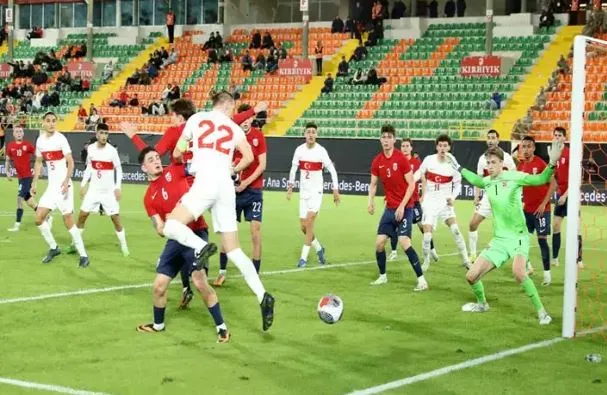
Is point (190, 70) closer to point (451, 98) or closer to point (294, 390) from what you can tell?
point (451, 98)

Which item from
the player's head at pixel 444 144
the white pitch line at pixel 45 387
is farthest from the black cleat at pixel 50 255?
the white pitch line at pixel 45 387

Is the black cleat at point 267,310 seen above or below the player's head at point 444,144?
below

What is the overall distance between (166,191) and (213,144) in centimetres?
126

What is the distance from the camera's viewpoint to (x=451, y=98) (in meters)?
39.0

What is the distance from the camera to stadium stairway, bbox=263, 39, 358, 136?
41.1 metres

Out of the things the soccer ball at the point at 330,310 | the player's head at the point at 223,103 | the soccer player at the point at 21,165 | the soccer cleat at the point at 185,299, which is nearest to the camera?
the soccer ball at the point at 330,310

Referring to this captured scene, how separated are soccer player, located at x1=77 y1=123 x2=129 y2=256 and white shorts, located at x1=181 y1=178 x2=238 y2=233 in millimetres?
7651

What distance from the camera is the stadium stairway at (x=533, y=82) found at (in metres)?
35.9

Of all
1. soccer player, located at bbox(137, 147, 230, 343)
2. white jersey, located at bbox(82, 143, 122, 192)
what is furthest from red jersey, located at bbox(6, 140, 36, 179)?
soccer player, located at bbox(137, 147, 230, 343)

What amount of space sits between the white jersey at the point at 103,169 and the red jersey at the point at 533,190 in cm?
701

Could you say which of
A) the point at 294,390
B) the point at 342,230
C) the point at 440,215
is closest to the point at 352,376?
the point at 294,390

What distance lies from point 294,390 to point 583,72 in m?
4.80

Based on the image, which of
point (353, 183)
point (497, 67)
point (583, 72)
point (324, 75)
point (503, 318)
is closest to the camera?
point (583, 72)

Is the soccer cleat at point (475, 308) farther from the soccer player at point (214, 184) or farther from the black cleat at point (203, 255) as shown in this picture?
the black cleat at point (203, 255)
